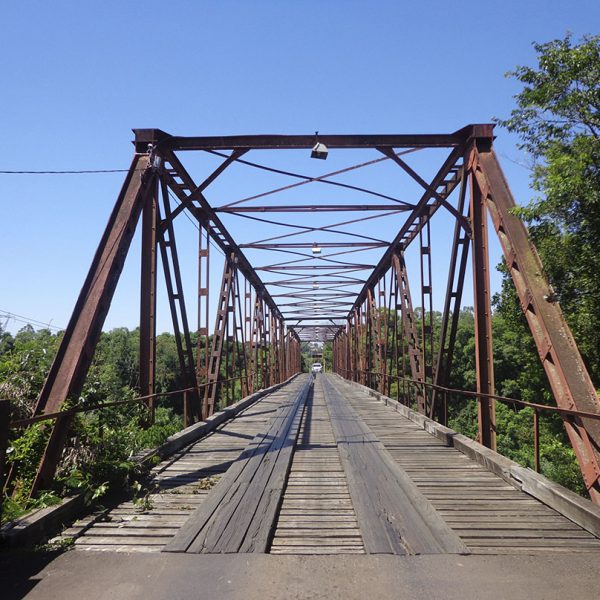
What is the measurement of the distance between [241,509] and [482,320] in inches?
180

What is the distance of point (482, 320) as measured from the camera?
7.32 m

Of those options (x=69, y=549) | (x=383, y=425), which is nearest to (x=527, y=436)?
(x=383, y=425)

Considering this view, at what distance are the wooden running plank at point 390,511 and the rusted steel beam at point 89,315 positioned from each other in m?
2.81

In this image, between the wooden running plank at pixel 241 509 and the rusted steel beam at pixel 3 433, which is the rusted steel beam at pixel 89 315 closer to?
the rusted steel beam at pixel 3 433

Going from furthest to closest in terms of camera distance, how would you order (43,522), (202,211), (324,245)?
(324,245) → (202,211) → (43,522)

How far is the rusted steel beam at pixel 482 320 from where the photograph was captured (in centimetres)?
Result: 698

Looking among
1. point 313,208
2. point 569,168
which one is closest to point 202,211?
point 313,208

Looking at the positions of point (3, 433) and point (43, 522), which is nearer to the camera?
point (3, 433)

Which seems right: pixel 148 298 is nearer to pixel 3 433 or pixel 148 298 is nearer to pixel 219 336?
pixel 3 433

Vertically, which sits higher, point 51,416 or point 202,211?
point 202,211

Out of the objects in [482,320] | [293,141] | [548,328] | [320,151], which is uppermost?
[293,141]

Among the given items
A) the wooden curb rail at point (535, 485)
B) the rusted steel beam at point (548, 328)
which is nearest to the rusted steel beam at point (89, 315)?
the wooden curb rail at point (535, 485)

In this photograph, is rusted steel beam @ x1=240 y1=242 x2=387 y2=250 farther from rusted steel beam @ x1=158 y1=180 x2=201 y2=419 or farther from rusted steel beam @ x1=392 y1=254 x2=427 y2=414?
rusted steel beam @ x1=158 y1=180 x2=201 y2=419

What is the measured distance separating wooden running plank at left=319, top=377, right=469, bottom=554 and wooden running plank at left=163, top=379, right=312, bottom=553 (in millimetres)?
766
